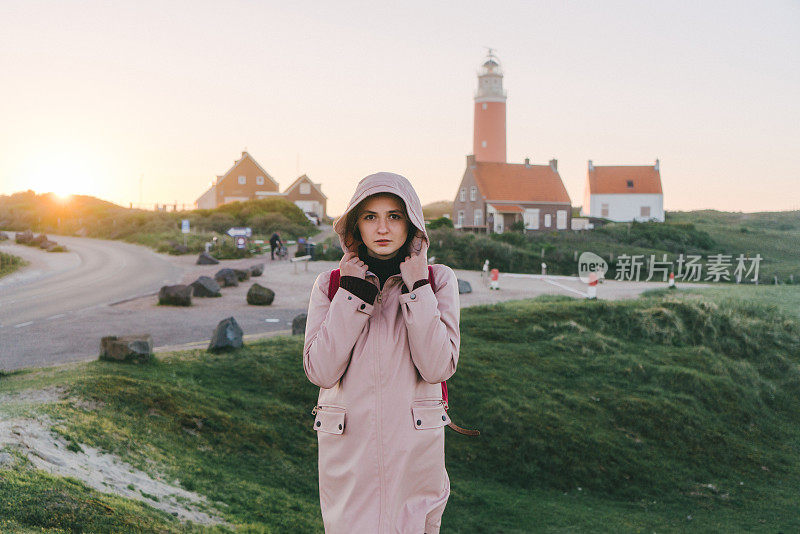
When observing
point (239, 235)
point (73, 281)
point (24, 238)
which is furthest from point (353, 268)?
point (24, 238)

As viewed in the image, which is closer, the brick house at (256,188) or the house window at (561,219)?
the house window at (561,219)

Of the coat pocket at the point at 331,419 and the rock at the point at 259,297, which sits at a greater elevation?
the coat pocket at the point at 331,419

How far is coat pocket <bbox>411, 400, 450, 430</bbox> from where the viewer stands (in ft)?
8.23

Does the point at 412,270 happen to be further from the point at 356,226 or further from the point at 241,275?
the point at 241,275

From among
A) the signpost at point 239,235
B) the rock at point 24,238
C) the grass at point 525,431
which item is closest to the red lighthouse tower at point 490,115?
the signpost at point 239,235

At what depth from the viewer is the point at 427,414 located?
253 centimetres

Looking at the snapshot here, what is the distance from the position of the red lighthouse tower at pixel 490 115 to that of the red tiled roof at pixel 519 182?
20.2 ft

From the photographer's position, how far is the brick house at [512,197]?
4728cm

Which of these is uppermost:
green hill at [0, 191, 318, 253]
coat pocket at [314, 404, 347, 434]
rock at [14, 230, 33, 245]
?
green hill at [0, 191, 318, 253]

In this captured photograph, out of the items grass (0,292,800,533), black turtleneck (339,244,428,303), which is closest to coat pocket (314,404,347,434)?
black turtleneck (339,244,428,303)

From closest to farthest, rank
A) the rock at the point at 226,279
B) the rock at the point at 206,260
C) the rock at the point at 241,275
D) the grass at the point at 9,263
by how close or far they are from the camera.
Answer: the rock at the point at 226,279, the rock at the point at 241,275, the grass at the point at 9,263, the rock at the point at 206,260

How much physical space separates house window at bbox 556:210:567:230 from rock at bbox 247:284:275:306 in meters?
35.7

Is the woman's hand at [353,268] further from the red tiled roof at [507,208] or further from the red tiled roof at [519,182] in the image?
the red tiled roof at [519,182]

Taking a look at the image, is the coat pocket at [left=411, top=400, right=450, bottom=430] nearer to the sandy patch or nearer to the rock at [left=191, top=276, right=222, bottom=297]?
the sandy patch
